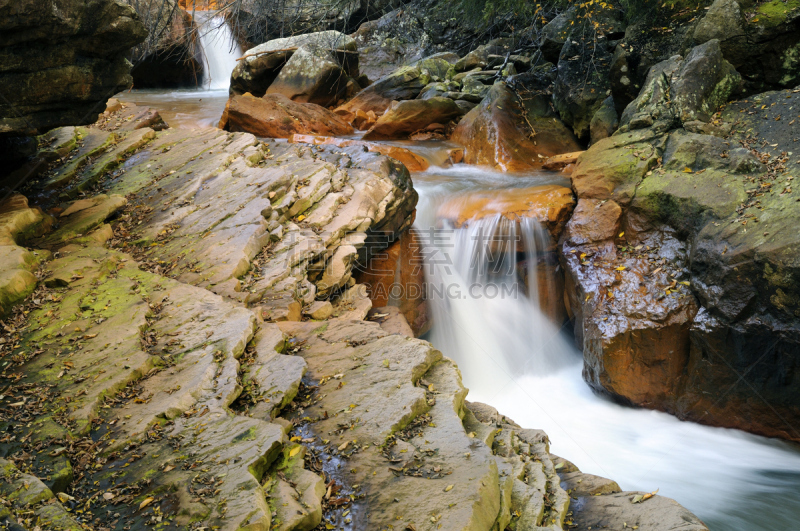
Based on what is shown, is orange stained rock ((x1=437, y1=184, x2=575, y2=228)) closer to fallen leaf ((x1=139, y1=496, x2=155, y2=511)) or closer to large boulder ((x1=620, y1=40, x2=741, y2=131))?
large boulder ((x1=620, y1=40, x2=741, y2=131))

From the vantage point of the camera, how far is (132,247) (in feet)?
20.8

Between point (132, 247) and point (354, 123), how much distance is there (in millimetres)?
8186

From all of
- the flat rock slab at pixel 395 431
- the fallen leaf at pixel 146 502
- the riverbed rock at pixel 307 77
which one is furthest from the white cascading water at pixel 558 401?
the riverbed rock at pixel 307 77

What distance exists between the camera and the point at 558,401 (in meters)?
7.27

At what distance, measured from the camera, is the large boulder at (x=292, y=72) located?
13648 mm

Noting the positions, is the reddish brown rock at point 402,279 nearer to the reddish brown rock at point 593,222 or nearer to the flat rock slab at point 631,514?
the reddish brown rock at point 593,222

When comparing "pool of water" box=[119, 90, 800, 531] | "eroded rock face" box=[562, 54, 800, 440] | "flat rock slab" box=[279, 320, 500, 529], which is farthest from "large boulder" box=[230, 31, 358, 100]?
"flat rock slab" box=[279, 320, 500, 529]

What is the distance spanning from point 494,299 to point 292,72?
893 cm

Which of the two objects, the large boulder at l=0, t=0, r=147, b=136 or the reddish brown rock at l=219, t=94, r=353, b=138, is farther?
the reddish brown rock at l=219, t=94, r=353, b=138

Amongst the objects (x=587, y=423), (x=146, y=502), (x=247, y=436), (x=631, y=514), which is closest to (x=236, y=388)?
(x=247, y=436)

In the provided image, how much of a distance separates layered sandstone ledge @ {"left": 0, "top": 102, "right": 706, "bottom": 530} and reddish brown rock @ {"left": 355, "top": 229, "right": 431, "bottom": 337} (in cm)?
47

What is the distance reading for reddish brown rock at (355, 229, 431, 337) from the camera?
24.6ft

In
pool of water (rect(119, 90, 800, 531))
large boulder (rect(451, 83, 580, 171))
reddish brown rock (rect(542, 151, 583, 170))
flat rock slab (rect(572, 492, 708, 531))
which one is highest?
large boulder (rect(451, 83, 580, 171))

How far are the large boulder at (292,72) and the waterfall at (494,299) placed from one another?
24.0 feet
